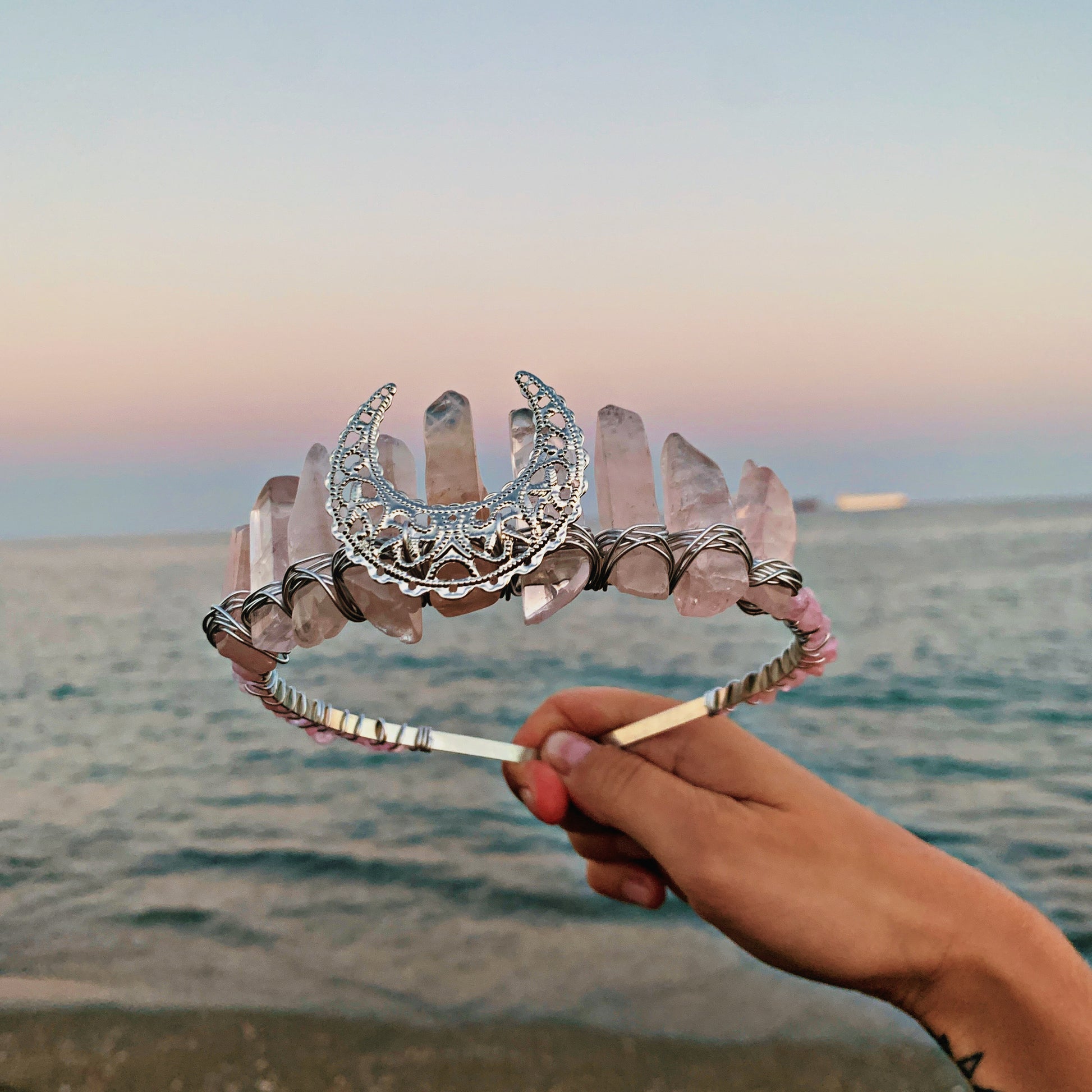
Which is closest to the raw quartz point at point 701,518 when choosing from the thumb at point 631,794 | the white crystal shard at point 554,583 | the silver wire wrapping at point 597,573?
the silver wire wrapping at point 597,573

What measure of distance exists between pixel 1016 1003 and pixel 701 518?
42.5 inches

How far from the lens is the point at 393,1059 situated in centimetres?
238

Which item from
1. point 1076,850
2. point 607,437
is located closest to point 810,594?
point 607,437

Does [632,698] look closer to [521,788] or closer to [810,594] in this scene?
[521,788]

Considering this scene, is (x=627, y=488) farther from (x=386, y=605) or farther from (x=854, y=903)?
(x=854, y=903)

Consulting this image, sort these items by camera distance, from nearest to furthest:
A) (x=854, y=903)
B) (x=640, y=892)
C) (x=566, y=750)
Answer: (x=854, y=903) < (x=566, y=750) < (x=640, y=892)

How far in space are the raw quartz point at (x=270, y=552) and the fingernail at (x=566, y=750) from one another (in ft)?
2.23

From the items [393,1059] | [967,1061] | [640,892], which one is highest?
[640,892]

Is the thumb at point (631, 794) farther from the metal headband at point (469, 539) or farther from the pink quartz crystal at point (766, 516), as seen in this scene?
the pink quartz crystal at point (766, 516)

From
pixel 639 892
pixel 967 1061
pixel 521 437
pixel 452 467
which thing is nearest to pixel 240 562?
pixel 452 467

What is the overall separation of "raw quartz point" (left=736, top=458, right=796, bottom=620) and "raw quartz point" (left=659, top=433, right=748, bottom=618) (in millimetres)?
55

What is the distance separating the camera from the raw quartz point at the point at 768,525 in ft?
5.55

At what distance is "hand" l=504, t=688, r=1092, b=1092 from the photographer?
56.6 inches

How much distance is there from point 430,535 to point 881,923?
110cm
